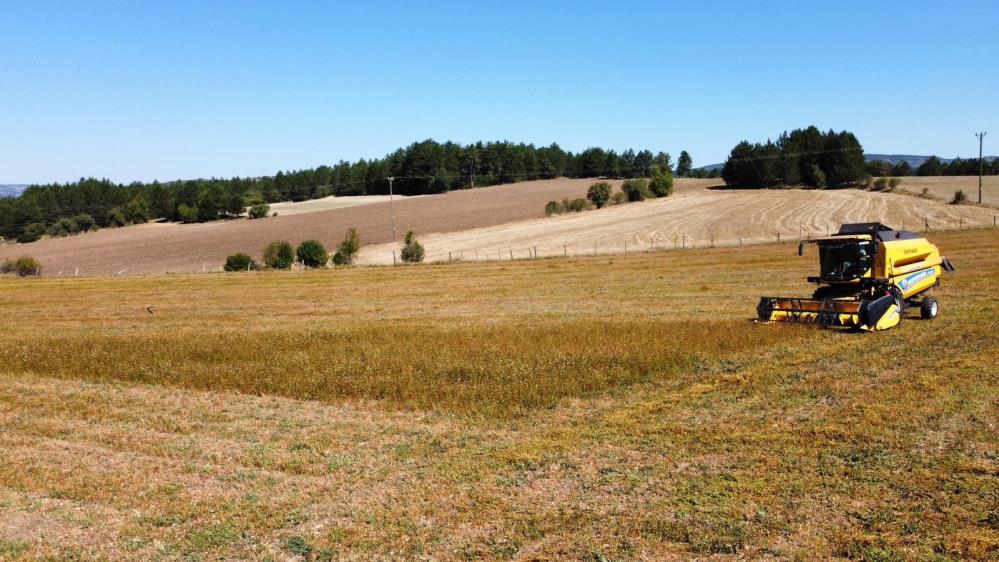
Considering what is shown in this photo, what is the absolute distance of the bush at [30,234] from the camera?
388ft

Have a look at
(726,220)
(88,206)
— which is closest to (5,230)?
(88,206)

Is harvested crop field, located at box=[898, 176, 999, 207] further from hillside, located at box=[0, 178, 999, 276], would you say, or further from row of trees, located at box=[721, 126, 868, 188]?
row of trees, located at box=[721, 126, 868, 188]

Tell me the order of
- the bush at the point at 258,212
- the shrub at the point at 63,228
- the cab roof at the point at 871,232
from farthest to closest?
the shrub at the point at 63,228 → the bush at the point at 258,212 → the cab roof at the point at 871,232

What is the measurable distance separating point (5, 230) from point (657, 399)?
136m

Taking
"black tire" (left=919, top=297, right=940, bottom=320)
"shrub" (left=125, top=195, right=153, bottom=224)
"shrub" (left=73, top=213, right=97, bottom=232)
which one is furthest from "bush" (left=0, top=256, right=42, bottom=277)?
"shrub" (left=73, top=213, right=97, bottom=232)

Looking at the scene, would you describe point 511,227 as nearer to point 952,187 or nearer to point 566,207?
point 566,207

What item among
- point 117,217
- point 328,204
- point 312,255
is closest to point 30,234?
point 117,217

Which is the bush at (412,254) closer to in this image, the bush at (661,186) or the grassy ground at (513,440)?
the grassy ground at (513,440)

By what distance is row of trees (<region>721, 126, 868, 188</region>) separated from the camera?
4008 inches

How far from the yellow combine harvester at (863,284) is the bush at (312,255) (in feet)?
142

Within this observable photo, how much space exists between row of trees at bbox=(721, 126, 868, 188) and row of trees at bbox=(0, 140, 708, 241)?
3975 cm

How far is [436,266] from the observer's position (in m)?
50.8

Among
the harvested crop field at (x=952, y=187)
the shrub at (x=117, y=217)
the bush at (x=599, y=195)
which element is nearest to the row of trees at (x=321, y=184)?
the shrub at (x=117, y=217)

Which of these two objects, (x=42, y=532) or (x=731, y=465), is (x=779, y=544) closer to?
(x=731, y=465)
